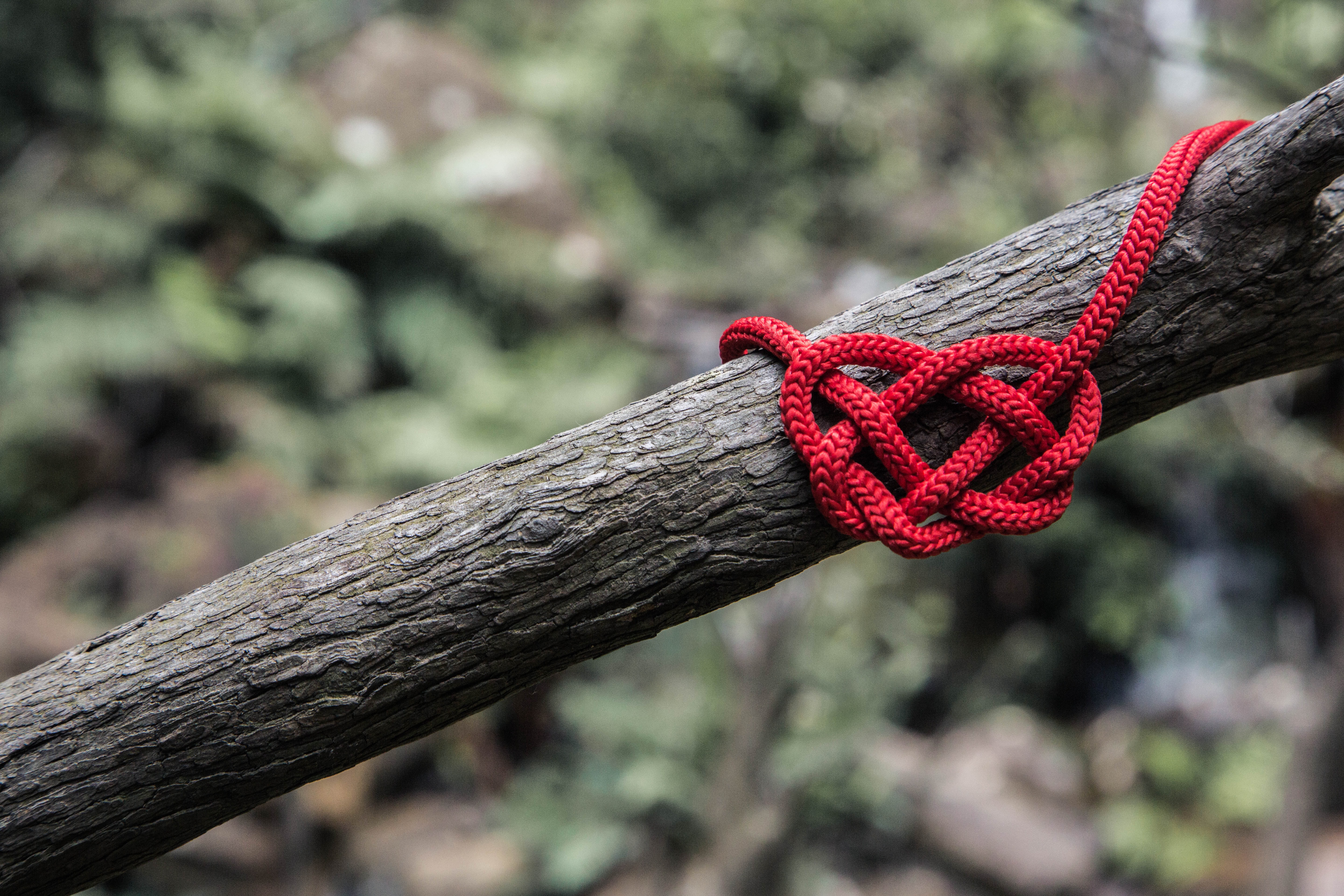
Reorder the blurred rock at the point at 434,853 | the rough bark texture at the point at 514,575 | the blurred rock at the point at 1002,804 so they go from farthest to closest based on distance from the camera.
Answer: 1. the blurred rock at the point at 1002,804
2. the blurred rock at the point at 434,853
3. the rough bark texture at the point at 514,575

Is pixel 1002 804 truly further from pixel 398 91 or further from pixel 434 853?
pixel 398 91

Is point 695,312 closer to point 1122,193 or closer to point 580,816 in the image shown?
point 580,816

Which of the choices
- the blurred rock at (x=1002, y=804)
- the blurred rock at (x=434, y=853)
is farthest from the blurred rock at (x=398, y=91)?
the blurred rock at (x=1002, y=804)

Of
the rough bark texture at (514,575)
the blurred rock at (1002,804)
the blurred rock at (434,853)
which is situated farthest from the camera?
the blurred rock at (1002,804)

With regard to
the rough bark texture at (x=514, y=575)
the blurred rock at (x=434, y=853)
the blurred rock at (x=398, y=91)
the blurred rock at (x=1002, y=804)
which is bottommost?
the blurred rock at (x=1002, y=804)

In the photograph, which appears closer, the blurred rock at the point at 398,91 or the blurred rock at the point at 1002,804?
the blurred rock at the point at 1002,804

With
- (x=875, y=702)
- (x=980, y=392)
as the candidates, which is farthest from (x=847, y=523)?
(x=875, y=702)

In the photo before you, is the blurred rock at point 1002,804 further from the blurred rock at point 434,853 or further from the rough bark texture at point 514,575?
the rough bark texture at point 514,575
